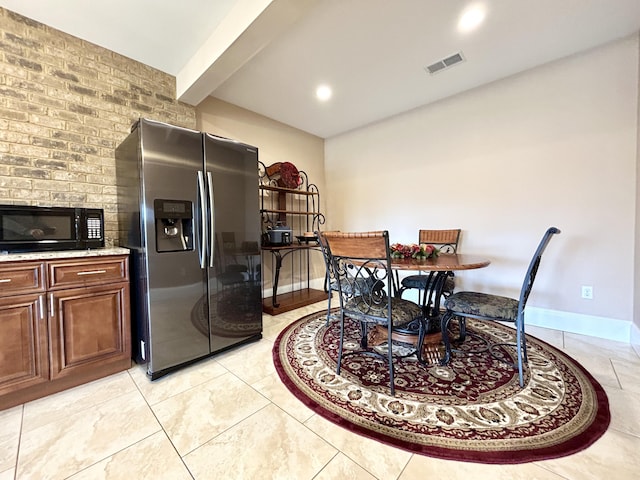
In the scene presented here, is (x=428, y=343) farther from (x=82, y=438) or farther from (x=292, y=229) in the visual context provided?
(x=292, y=229)

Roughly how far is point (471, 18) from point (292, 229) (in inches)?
121

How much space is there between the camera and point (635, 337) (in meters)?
2.15

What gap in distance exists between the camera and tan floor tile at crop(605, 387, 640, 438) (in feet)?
4.17

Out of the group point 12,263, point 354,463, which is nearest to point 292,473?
point 354,463

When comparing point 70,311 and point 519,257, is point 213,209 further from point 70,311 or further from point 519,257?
point 519,257

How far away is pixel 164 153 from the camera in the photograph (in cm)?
176

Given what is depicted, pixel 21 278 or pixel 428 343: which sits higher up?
pixel 21 278

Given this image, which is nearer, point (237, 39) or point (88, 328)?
point (88, 328)

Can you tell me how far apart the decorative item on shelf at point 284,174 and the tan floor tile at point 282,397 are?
2.50 meters

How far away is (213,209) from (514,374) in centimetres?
249

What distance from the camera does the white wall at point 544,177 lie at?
2.24 metres

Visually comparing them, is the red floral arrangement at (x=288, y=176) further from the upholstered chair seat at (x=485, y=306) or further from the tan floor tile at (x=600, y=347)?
the tan floor tile at (x=600, y=347)

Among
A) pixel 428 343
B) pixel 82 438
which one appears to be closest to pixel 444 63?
pixel 428 343

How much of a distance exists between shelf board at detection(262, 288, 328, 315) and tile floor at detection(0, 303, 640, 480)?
1.33 meters
